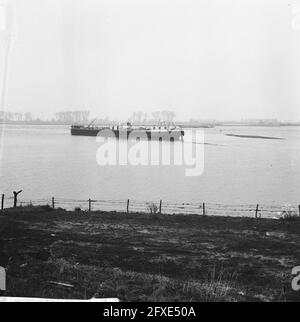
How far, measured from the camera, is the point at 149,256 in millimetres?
12414

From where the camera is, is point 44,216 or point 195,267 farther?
point 44,216

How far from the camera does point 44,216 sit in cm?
1870

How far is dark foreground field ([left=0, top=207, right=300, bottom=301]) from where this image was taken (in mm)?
9250

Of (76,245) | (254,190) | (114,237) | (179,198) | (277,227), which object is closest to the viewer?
(76,245)

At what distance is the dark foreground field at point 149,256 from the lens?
9.25m

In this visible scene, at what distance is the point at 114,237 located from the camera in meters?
14.9

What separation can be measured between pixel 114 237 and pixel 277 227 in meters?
7.30
